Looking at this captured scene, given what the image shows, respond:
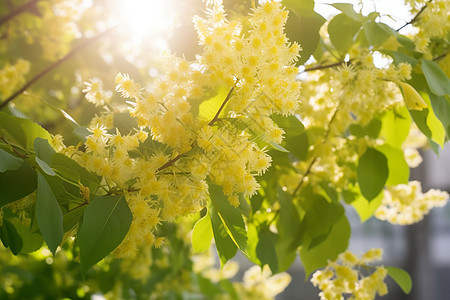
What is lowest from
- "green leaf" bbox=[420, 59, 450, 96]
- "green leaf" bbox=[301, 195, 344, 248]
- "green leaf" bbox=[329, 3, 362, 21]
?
"green leaf" bbox=[301, 195, 344, 248]

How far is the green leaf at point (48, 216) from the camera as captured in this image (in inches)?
13.7

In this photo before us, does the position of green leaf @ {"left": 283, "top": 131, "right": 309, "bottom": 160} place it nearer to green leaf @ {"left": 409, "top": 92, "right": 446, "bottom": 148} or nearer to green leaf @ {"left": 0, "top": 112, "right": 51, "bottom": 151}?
green leaf @ {"left": 409, "top": 92, "right": 446, "bottom": 148}

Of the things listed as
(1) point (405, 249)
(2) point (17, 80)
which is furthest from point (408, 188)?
(1) point (405, 249)

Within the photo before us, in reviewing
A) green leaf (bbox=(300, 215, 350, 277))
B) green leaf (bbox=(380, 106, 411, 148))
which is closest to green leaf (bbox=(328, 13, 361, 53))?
green leaf (bbox=(380, 106, 411, 148))

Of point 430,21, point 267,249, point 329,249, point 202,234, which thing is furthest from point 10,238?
point 430,21

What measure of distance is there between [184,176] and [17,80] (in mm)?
693

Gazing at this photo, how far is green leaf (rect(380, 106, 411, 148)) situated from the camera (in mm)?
666

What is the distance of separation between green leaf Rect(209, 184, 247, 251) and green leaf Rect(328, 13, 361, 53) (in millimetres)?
266

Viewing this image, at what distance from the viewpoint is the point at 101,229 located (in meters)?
0.37

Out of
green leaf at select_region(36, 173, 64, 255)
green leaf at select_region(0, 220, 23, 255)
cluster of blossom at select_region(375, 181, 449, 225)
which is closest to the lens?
green leaf at select_region(36, 173, 64, 255)

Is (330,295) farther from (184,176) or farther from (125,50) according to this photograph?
(125,50)

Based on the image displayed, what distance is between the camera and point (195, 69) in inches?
15.4

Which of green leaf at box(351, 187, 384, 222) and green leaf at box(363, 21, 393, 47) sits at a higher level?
green leaf at box(363, 21, 393, 47)

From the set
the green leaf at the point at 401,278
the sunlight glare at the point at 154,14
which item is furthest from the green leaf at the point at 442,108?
the sunlight glare at the point at 154,14
